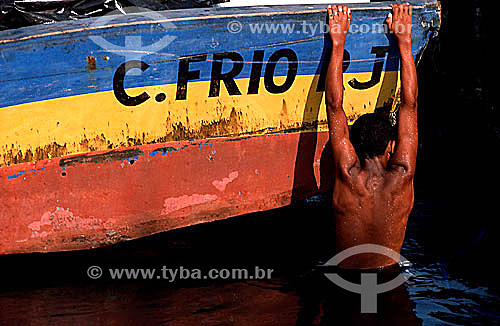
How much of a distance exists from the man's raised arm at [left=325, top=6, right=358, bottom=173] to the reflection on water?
986 millimetres

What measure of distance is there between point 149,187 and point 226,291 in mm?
965

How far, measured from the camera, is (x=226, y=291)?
4.16m

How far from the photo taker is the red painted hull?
412 centimetres

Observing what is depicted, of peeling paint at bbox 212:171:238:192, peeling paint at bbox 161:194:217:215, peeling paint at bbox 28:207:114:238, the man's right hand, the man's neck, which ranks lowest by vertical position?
peeling paint at bbox 28:207:114:238

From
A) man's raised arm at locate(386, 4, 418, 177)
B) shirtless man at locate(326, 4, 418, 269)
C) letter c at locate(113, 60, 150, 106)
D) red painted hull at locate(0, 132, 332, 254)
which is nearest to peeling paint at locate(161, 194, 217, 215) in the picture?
red painted hull at locate(0, 132, 332, 254)

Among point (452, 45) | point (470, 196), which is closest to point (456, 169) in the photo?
point (470, 196)

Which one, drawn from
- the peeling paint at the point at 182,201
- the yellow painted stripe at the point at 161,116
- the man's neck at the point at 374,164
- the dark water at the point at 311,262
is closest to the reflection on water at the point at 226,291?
the dark water at the point at 311,262

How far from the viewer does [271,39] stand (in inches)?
164

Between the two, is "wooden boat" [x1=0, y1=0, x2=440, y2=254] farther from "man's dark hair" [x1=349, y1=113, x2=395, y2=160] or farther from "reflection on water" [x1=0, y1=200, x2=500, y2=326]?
"man's dark hair" [x1=349, y1=113, x2=395, y2=160]

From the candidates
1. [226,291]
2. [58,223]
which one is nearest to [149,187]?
[58,223]

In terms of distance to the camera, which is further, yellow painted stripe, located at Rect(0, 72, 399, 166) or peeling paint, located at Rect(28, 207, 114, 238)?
peeling paint, located at Rect(28, 207, 114, 238)

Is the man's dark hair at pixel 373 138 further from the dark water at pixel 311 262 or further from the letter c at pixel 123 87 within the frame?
the letter c at pixel 123 87

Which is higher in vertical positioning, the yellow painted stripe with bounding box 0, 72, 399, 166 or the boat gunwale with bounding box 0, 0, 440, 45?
the boat gunwale with bounding box 0, 0, 440, 45

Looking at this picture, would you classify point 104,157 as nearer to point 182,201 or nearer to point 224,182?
point 182,201
